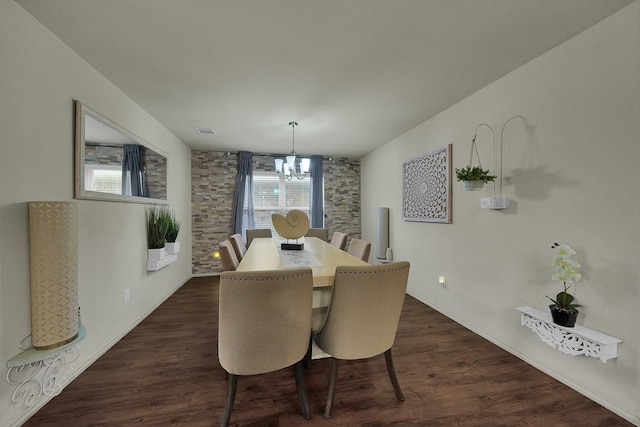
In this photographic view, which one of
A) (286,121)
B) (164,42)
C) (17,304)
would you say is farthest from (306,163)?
(17,304)

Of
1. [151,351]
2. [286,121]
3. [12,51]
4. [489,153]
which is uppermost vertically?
[286,121]

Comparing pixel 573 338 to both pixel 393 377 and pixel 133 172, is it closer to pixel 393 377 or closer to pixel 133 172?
pixel 393 377

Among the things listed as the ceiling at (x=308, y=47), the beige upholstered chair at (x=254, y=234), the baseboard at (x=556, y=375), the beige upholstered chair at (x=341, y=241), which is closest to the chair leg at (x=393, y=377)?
the baseboard at (x=556, y=375)

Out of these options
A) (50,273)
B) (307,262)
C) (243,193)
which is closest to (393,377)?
(307,262)

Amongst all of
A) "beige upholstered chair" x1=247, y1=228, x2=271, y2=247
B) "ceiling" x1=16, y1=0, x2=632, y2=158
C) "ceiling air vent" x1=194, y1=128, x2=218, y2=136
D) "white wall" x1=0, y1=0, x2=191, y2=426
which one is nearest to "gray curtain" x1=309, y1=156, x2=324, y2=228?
"beige upholstered chair" x1=247, y1=228, x2=271, y2=247

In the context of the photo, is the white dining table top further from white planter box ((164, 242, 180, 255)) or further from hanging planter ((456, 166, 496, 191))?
white planter box ((164, 242, 180, 255))

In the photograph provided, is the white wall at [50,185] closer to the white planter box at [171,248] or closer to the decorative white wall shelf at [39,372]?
the decorative white wall shelf at [39,372]

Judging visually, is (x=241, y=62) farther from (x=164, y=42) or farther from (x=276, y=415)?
(x=276, y=415)

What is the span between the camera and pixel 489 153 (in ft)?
8.00

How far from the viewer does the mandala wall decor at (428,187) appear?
9.77ft

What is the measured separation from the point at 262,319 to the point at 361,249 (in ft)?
5.25

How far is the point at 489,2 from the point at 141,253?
3705 mm

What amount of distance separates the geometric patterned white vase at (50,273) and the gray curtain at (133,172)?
1.06 meters

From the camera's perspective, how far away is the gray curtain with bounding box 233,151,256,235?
16.0 feet
